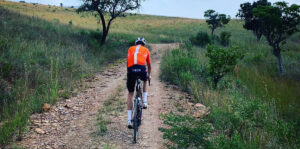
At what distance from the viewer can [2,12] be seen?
49.1ft

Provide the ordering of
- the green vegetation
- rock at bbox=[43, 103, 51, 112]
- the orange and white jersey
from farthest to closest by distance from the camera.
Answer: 1. rock at bbox=[43, 103, 51, 112]
2. the orange and white jersey
3. the green vegetation

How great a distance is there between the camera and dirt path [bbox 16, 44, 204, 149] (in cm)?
451

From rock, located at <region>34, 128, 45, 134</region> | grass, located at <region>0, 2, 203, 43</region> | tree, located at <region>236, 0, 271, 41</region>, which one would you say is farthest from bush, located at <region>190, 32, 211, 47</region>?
rock, located at <region>34, 128, 45, 134</region>

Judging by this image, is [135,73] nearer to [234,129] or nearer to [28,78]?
[234,129]

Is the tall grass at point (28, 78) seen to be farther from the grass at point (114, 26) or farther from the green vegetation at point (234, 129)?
the grass at point (114, 26)

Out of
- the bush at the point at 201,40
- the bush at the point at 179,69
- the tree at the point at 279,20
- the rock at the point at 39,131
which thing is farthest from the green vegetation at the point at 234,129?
the bush at the point at 201,40

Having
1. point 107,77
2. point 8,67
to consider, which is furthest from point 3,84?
point 107,77

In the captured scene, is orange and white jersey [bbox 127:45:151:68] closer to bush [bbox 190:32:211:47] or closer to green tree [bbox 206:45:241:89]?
green tree [bbox 206:45:241:89]

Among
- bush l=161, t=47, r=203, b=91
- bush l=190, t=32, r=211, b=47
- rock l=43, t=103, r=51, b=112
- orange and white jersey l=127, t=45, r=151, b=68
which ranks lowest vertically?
rock l=43, t=103, r=51, b=112

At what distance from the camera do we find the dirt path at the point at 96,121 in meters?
4.51

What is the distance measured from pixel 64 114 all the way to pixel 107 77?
4.48 metres

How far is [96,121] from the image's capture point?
18.4 ft

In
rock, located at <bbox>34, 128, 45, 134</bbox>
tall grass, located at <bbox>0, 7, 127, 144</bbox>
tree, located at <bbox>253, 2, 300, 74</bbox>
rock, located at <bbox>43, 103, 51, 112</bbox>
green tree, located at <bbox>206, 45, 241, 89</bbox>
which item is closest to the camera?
rock, located at <bbox>34, 128, 45, 134</bbox>

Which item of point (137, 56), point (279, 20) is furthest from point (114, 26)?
point (137, 56)
